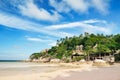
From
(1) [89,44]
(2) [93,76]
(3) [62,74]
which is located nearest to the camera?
(2) [93,76]

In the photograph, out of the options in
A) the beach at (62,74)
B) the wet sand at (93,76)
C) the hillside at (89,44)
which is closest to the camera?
the wet sand at (93,76)

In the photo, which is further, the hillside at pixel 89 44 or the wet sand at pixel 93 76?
the hillside at pixel 89 44

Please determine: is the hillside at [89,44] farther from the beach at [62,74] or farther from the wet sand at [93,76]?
the wet sand at [93,76]

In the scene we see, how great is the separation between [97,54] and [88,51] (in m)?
3.33

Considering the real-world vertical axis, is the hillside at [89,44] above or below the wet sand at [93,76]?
above

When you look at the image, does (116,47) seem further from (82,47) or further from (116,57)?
(82,47)

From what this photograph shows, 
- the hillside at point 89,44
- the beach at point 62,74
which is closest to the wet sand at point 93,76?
the beach at point 62,74

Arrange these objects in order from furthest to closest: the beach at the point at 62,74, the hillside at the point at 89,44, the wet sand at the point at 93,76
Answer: the hillside at the point at 89,44 < the beach at the point at 62,74 < the wet sand at the point at 93,76

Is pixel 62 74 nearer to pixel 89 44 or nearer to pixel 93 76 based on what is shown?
pixel 93 76

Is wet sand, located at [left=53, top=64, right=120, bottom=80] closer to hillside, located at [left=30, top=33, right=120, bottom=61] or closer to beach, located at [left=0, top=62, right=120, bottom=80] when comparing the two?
beach, located at [left=0, top=62, right=120, bottom=80]

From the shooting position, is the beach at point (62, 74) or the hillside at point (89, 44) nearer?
the beach at point (62, 74)

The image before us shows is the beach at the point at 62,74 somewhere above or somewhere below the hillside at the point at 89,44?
below

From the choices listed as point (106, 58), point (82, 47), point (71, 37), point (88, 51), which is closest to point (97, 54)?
point (88, 51)

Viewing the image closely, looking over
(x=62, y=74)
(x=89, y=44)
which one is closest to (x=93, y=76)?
(x=62, y=74)
